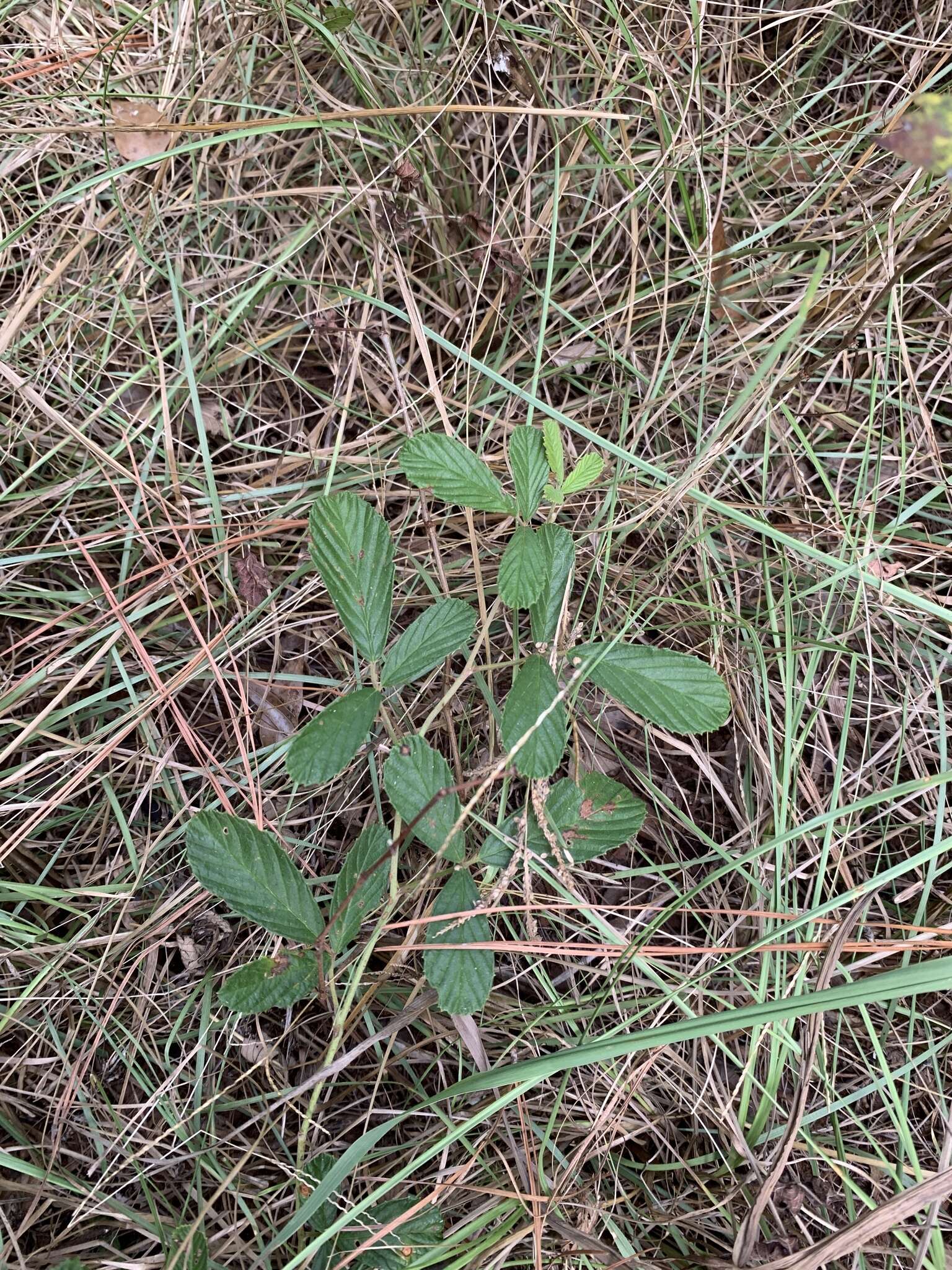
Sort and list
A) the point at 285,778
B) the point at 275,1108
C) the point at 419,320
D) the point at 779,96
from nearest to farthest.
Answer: the point at 275,1108, the point at 285,778, the point at 419,320, the point at 779,96

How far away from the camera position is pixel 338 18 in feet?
4.60

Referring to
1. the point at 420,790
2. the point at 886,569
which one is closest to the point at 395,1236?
the point at 420,790

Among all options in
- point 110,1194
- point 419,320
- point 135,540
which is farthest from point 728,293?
point 110,1194

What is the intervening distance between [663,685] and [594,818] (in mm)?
203

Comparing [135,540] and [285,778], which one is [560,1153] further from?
[135,540]

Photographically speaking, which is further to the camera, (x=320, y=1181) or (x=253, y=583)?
(x=253, y=583)

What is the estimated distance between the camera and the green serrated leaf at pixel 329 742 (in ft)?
3.56

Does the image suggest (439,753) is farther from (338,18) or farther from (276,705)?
(338,18)

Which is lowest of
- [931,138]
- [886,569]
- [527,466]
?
[886,569]

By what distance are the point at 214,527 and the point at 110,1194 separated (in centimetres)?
99

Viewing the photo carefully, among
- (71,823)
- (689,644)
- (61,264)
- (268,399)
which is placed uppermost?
(61,264)

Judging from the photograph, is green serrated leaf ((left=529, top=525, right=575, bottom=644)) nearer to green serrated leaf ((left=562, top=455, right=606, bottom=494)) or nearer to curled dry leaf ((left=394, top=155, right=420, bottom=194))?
green serrated leaf ((left=562, top=455, right=606, bottom=494))

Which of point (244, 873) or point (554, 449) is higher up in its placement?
point (554, 449)

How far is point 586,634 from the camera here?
1.35 meters
